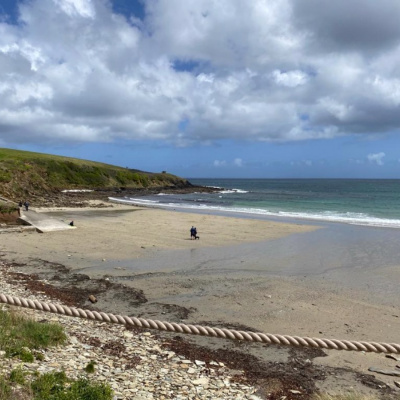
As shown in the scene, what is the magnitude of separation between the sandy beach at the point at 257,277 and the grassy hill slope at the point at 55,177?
38.3 metres

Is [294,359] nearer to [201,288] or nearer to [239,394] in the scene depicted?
[239,394]

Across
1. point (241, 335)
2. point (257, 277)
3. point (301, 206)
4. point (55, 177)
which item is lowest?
point (257, 277)

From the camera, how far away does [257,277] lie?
1547 centimetres

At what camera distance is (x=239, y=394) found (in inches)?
249

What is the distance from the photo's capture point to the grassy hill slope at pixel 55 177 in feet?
203

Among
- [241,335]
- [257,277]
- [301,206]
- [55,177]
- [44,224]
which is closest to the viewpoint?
[241,335]

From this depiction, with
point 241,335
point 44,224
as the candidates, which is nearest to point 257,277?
point 241,335

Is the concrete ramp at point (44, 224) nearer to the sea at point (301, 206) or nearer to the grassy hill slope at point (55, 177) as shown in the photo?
the sea at point (301, 206)

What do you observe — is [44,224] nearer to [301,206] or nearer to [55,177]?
[301,206]

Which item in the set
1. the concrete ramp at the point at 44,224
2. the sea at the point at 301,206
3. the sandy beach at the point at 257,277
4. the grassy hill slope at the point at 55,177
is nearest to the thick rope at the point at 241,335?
the sandy beach at the point at 257,277

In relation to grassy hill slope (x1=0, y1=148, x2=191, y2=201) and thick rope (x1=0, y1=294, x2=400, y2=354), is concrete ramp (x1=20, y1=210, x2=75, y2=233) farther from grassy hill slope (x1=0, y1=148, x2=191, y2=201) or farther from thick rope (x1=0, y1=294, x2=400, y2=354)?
grassy hill slope (x1=0, y1=148, x2=191, y2=201)

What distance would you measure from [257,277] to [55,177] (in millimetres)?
69962

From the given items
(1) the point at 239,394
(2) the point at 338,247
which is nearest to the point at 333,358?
(1) the point at 239,394

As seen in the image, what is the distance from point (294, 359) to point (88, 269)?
10507 mm
